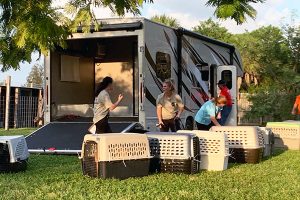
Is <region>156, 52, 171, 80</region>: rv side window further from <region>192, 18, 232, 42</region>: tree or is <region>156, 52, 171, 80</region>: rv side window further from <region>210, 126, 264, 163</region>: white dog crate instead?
<region>192, 18, 232, 42</region>: tree

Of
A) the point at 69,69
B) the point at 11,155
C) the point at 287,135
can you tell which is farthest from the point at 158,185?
the point at 69,69

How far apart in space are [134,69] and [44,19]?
24.3ft

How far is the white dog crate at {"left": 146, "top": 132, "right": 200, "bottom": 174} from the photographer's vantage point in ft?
24.9

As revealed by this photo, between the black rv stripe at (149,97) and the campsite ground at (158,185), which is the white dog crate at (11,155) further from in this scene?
the black rv stripe at (149,97)

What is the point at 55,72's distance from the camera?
40.0ft

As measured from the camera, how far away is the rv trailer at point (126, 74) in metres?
10.9

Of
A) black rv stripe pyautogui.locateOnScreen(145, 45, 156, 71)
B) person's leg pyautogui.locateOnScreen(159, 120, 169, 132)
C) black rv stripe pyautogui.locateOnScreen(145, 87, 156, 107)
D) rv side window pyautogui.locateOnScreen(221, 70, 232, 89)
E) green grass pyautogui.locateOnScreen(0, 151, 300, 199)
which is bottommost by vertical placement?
green grass pyautogui.locateOnScreen(0, 151, 300, 199)

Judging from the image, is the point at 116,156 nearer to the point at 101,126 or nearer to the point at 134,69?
the point at 101,126

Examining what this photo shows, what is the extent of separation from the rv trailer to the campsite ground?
2937mm

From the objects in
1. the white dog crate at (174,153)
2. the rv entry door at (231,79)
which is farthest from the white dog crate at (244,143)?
the rv entry door at (231,79)

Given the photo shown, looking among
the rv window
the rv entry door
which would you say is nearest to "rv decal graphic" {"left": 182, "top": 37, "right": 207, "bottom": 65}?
the rv entry door

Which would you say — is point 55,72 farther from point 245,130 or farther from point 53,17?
point 53,17

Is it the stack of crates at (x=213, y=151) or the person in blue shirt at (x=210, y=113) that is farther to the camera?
the person in blue shirt at (x=210, y=113)

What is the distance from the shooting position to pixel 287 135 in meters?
12.1
